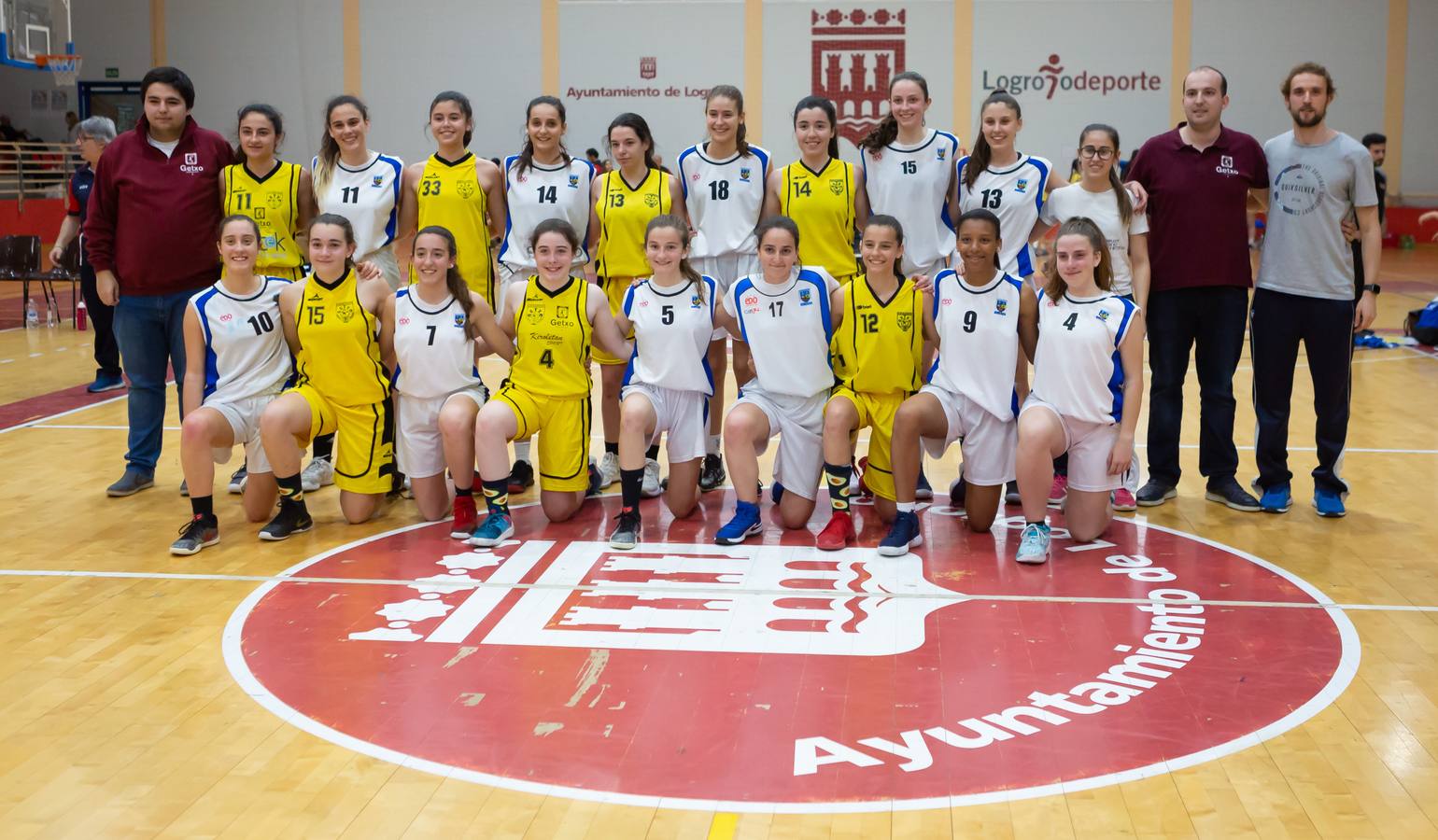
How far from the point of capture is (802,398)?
17.8ft

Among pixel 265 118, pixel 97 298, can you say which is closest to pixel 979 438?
pixel 265 118

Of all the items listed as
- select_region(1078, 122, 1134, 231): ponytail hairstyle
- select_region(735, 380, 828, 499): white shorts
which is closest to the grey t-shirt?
select_region(1078, 122, 1134, 231): ponytail hairstyle

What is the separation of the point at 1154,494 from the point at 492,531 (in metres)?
2.90

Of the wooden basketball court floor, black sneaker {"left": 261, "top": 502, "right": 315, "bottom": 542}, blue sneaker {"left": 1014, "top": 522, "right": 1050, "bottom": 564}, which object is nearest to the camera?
the wooden basketball court floor

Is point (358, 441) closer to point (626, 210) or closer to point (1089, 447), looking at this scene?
point (626, 210)

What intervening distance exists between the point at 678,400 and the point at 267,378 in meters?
1.74

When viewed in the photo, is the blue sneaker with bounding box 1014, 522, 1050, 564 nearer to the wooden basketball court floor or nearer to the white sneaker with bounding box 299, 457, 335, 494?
the wooden basketball court floor

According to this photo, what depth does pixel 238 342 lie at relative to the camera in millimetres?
5547

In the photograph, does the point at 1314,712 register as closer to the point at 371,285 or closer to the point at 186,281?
the point at 371,285

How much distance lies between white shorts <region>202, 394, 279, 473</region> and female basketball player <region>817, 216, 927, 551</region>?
2.35m

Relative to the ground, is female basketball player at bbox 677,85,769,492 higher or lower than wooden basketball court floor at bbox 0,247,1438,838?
higher

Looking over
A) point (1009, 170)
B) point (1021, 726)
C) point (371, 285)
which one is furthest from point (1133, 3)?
point (1021, 726)

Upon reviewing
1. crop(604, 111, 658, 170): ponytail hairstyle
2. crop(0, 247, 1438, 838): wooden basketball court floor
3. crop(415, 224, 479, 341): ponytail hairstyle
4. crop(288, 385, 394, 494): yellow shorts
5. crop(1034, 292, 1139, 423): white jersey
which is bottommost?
crop(0, 247, 1438, 838): wooden basketball court floor

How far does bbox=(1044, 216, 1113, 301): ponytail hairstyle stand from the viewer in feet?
16.9
